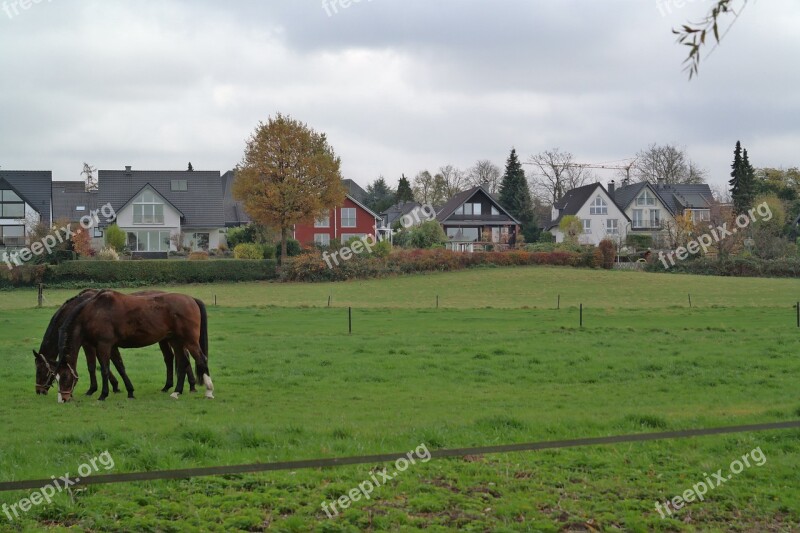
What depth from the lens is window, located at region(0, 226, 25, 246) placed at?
247 ft

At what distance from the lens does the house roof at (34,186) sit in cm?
8081

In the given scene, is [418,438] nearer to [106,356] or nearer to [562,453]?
[562,453]

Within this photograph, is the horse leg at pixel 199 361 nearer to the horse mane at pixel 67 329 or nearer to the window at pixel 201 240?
the horse mane at pixel 67 329

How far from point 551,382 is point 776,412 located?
510 centimetres

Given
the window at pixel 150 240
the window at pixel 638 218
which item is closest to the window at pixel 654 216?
the window at pixel 638 218

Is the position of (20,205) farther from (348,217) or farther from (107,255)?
(348,217)

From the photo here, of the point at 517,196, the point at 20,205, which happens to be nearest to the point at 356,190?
the point at 517,196

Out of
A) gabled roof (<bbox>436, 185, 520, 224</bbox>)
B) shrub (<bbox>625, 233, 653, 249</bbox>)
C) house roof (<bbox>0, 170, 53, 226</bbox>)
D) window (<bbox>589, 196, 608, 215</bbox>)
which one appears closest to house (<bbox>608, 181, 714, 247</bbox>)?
window (<bbox>589, 196, 608, 215</bbox>)

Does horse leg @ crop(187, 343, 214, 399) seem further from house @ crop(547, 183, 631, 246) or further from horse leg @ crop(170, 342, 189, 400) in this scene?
house @ crop(547, 183, 631, 246)

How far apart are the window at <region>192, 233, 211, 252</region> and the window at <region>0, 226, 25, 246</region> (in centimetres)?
1551

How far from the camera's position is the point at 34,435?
34.4 feet

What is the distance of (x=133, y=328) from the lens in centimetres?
1474

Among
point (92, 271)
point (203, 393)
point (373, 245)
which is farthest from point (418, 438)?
point (373, 245)

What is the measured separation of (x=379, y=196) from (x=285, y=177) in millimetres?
64348
